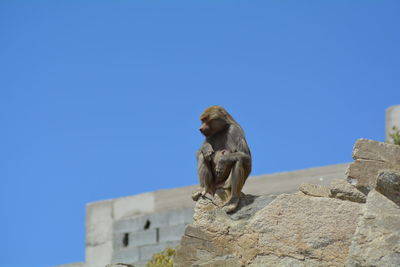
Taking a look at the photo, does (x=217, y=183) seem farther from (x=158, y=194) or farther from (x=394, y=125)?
(x=158, y=194)

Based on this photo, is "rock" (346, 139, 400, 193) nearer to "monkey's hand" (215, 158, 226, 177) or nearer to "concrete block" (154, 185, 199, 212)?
"monkey's hand" (215, 158, 226, 177)

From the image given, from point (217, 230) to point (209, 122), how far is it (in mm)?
1356

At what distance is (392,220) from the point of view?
1011 cm

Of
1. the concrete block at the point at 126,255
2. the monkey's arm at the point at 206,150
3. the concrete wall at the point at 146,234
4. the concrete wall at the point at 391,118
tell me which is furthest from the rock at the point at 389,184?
the concrete block at the point at 126,255

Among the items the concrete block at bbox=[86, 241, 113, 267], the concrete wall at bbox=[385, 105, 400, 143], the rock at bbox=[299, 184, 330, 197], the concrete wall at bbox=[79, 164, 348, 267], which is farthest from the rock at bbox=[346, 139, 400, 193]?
the concrete block at bbox=[86, 241, 113, 267]

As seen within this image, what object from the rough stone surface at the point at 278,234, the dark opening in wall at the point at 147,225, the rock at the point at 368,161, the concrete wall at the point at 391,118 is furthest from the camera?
the dark opening in wall at the point at 147,225

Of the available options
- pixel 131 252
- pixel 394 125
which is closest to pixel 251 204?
pixel 394 125

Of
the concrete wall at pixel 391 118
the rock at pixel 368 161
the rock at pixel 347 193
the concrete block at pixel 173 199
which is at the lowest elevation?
the rock at pixel 347 193

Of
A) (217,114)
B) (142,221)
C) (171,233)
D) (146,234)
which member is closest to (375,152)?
(217,114)

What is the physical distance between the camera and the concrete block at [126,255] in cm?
1916

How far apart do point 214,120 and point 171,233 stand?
7.30m

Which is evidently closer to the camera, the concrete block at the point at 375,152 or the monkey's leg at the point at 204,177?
the concrete block at the point at 375,152

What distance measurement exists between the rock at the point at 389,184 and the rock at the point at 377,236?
0.07m

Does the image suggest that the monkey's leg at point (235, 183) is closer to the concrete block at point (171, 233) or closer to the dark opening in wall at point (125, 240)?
the concrete block at point (171, 233)
